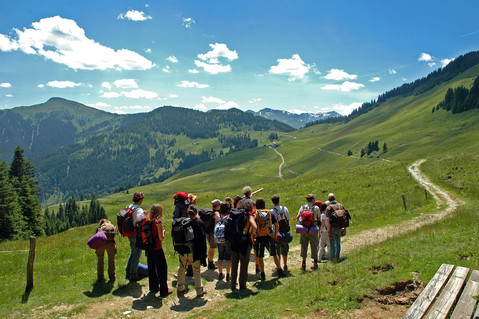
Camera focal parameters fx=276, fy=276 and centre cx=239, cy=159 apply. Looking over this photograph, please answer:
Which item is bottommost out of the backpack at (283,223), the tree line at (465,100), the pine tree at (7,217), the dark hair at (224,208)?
the pine tree at (7,217)

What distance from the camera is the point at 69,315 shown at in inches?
347

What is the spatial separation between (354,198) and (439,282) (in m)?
25.2

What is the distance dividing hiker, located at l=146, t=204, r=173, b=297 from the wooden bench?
769 cm

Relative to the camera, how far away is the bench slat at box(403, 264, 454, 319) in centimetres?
596

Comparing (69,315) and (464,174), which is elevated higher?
(464,174)

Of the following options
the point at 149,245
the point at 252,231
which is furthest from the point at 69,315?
the point at 252,231

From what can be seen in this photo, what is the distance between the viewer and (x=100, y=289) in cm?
1066

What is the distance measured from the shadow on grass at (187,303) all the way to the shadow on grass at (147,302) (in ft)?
2.09

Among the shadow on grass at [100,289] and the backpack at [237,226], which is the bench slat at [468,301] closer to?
the backpack at [237,226]

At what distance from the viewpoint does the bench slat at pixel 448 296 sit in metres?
5.79

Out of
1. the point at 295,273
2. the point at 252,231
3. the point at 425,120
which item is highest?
the point at 425,120

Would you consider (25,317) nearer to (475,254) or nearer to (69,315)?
(69,315)

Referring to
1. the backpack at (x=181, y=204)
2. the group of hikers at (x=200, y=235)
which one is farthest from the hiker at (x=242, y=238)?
the backpack at (x=181, y=204)

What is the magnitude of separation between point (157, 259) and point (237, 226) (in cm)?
324
